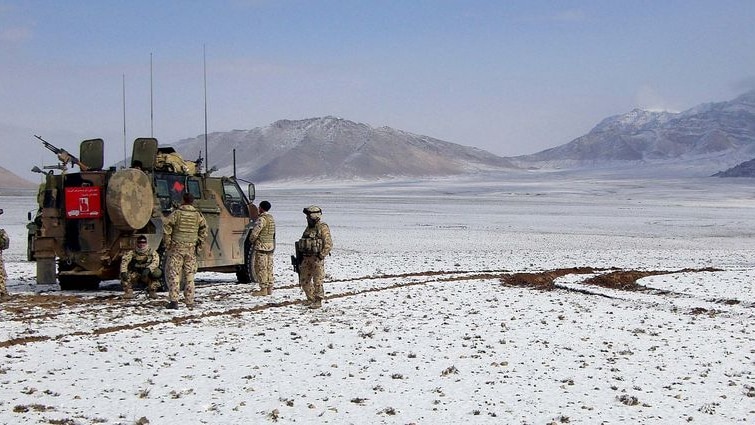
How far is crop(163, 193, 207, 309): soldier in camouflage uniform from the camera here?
1371 cm

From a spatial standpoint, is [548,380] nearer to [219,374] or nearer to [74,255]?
[219,374]

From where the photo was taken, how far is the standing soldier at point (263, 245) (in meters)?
15.1

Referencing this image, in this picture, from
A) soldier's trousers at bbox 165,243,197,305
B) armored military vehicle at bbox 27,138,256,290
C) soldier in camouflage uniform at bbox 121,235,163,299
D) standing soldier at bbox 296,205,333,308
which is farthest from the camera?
armored military vehicle at bbox 27,138,256,290

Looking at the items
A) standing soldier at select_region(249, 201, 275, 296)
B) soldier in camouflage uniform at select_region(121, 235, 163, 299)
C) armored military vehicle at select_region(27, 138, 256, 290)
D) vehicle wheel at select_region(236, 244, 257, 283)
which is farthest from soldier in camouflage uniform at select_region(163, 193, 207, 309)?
vehicle wheel at select_region(236, 244, 257, 283)

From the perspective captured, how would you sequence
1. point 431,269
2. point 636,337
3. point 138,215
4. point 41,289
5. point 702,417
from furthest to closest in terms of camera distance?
1. point 431,269
2. point 41,289
3. point 138,215
4. point 636,337
5. point 702,417

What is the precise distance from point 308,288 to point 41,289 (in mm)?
6125

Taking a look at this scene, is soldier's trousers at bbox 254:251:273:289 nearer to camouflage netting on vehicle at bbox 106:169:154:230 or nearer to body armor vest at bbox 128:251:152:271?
body armor vest at bbox 128:251:152:271

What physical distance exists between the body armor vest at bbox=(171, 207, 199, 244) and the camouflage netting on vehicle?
174 cm

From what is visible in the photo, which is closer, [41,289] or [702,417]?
[702,417]

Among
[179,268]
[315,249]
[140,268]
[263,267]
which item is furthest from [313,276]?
[140,268]

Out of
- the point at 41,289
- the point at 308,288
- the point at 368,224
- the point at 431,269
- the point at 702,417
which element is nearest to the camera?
the point at 702,417

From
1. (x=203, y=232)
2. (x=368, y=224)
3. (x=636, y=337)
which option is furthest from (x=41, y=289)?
(x=368, y=224)

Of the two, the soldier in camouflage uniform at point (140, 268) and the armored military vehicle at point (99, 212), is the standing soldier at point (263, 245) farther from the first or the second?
the soldier in camouflage uniform at point (140, 268)

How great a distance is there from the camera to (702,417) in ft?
25.7
